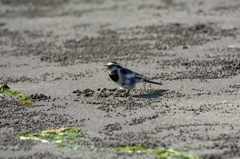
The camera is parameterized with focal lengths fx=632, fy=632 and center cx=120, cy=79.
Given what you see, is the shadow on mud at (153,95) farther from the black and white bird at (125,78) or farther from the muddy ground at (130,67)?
the black and white bird at (125,78)

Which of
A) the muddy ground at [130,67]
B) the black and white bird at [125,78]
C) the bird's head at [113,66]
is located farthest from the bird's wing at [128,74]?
the muddy ground at [130,67]

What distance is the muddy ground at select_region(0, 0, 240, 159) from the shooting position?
24.6ft

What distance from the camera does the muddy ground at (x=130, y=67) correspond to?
7.51m

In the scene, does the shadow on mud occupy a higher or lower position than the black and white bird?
lower

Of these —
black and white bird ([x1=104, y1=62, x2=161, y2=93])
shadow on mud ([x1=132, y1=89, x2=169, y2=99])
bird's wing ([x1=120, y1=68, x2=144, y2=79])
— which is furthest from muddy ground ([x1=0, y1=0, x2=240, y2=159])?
bird's wing ([x1=120, y1=68, x2=144, y2=79])

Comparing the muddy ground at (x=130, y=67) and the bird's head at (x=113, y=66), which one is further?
the bird's head at (x=113, y=66)

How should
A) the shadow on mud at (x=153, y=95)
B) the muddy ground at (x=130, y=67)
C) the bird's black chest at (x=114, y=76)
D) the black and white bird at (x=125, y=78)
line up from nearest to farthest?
the muddy ground at (x=130, y=67) < the shadow on mud at (x=153, y=95) < the black and white bird at (x=125, y=78) < the bird's black chest at (x=114, y=76)

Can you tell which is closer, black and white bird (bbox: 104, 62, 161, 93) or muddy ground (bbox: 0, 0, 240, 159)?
muddy ground (bbox: 0, 0, 240, 159)

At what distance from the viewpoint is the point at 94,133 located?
777 centimetres

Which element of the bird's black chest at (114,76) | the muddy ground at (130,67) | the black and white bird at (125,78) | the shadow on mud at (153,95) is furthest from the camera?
the bird's black chest at (114,76)

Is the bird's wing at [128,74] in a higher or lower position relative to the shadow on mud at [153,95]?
higher

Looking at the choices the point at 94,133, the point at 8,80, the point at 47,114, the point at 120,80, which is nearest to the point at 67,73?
the point at 8,80

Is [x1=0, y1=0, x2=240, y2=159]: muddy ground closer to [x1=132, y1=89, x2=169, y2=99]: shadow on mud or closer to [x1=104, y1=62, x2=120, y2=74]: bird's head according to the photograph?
[x1=132, y1=89, x2=169, y2=99]: shadow on mud

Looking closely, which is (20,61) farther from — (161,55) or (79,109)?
(79,109)
